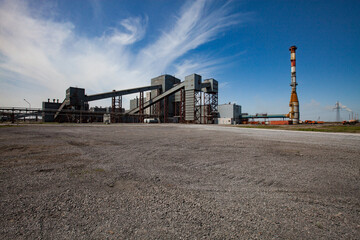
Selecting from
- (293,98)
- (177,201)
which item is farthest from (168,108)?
(177,201)

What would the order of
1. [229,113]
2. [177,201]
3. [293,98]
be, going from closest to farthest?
1. [177,201]
2. [293,98]
3. [229,113]

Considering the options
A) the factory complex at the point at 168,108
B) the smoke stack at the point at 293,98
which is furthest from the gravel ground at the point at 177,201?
the smoke stack at the point at 293,98

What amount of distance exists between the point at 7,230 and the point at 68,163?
8.89ft

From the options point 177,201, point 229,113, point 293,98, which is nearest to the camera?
point 177,201

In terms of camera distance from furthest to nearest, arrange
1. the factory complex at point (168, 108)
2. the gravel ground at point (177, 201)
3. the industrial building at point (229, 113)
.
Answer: the industrial building at point (229, 113) → the factory complex at point (168, 108) → the gravel ground at point (177, 201)

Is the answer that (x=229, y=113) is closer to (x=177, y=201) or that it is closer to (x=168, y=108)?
(x=168, y=108)

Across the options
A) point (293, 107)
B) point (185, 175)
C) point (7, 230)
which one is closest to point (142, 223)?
point (7, 230)

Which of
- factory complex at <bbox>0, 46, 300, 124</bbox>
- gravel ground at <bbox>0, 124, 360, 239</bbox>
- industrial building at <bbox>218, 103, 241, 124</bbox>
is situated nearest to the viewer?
gravel ground at <bbox>0, 124, 360, 239</bbox>

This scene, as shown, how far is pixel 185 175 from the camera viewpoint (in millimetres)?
3414

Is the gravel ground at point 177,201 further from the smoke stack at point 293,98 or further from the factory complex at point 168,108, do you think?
the smoke stack at point 293,98

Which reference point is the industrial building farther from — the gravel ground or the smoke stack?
the gravel ground

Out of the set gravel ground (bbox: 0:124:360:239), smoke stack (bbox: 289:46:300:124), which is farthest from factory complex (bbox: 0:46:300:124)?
gravel ground (bbox: 0:124:360:239)

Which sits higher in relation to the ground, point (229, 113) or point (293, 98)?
point (293, 98)

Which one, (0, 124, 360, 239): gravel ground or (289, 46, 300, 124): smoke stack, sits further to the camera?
(289, 46, 300, 124): smoke stack
